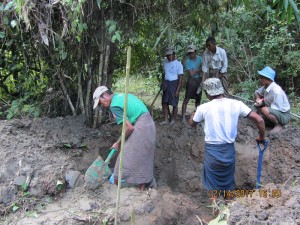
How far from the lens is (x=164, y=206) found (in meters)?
4.07

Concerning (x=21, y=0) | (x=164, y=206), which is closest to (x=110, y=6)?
(x=21, y=0)

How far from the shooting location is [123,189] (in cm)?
411

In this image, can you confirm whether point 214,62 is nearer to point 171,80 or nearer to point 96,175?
point 171,80

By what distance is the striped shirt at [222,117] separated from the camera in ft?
12.1

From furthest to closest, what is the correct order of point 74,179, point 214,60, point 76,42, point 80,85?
point 214,60 → point 80,85 → point 76,42 → point 74,179

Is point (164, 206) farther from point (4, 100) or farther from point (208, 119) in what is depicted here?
point (4, 100)

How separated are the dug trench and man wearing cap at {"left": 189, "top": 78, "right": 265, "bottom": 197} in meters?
0.48

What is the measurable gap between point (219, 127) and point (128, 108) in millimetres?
1046

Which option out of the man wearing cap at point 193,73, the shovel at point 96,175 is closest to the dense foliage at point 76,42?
the man wearing cap at point 193,73

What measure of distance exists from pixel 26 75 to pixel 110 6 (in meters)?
1.94

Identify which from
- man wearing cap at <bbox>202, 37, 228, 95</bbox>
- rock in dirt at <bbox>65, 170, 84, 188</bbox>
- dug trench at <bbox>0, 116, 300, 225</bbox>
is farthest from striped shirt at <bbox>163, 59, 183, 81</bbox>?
rock in dirt at <bbox>65, 170, 84, 188</bbox>

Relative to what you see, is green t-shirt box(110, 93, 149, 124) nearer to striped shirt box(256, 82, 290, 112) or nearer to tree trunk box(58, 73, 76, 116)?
tree trunk box(58, 73, 76, 116)

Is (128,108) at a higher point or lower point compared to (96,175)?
higher

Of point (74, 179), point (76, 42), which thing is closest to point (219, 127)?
point (74, 179)
